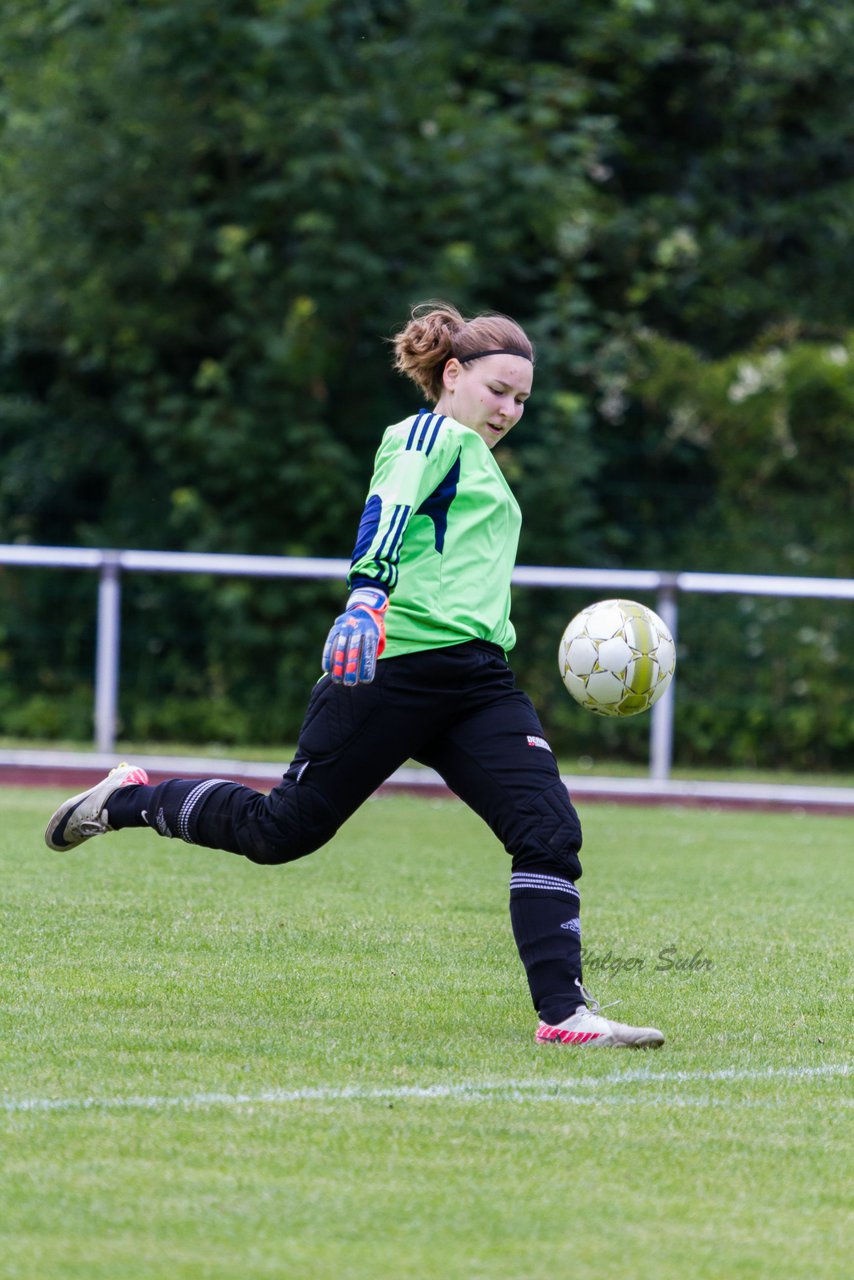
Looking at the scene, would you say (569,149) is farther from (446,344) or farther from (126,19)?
(446,344)

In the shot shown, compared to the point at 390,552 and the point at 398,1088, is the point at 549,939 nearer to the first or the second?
the point at 398,1088

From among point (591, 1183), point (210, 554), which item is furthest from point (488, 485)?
point (210, 554)

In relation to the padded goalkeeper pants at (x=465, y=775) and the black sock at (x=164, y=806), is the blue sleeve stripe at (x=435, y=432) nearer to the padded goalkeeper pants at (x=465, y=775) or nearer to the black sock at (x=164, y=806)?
the padded goalkeeper pants at (x=465, y=775)

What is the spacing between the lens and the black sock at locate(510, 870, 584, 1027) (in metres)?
4.53

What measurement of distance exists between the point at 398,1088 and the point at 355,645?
101 cm

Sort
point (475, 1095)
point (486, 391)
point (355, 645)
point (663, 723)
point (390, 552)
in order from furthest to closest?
point (663, 723), point (486, 391), point (390, 552), point (355, 645), point (475, 1095)

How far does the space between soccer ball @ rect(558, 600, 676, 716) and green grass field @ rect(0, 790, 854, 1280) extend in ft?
2.67

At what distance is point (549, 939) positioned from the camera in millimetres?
4570

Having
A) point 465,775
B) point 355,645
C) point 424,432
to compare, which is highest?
point 424,432

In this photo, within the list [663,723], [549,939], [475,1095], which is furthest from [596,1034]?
[663,723]

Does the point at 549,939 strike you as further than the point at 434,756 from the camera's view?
No

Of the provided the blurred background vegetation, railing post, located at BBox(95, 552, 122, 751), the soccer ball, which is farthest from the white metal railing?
the soccer ball

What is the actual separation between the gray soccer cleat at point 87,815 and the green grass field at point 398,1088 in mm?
363

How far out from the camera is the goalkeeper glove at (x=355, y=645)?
4.29 m
